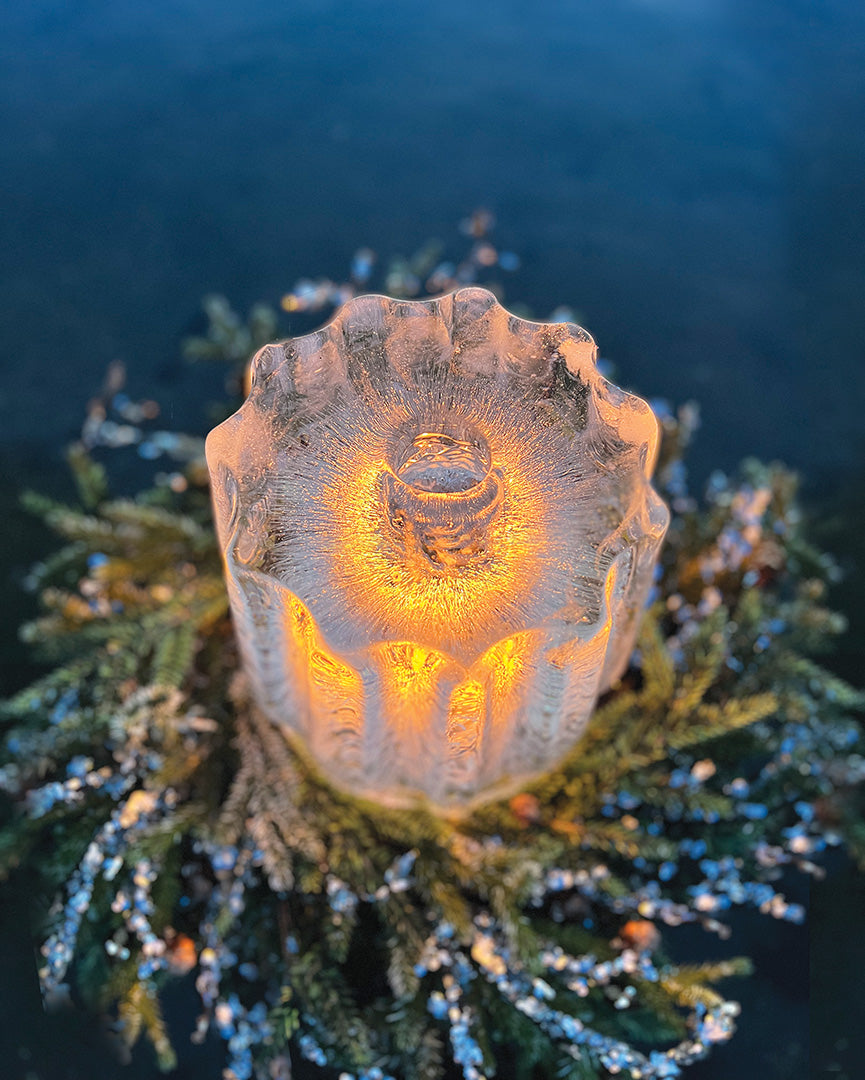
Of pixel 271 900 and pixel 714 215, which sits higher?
pixel 714 215

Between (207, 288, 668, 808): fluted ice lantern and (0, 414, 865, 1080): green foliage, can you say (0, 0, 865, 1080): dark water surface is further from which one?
(207, 288, 668, 808): fluted ice lantern

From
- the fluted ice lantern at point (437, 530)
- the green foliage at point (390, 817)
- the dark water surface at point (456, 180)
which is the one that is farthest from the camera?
the dark water surface at point (456, 180)

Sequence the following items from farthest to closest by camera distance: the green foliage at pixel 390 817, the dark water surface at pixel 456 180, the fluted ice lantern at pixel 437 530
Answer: the dark water surface at pixel 456 180
the green foliage at pixel 390 817
the fluted ice lantern at pixel 437 530

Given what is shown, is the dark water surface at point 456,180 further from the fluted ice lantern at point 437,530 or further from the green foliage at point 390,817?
the fluted ice lantern at point 437,530

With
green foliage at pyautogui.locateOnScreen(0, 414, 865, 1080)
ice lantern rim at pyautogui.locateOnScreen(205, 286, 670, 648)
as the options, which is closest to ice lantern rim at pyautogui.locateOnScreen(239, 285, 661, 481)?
Answer: ice lantern rim at pyautogui.locateOnScreen(205, 286, 670, 648)

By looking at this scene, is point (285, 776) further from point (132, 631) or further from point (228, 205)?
point (228, 205)

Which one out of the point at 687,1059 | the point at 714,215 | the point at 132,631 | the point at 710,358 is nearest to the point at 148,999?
the point at 132,631

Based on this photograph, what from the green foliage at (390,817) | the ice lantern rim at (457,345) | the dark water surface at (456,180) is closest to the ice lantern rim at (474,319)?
the ice lantern rim at (457,345)
